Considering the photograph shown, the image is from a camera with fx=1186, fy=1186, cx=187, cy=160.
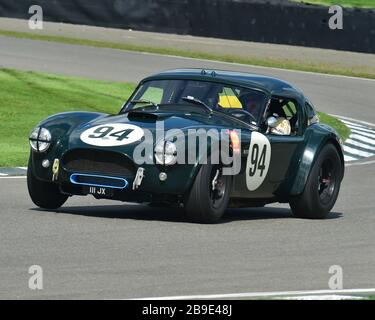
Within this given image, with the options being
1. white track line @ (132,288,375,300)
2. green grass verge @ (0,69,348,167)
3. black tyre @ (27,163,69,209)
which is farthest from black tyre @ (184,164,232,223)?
green grass verge @ (0,69,348,167)

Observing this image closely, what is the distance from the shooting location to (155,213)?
11039 millimetres

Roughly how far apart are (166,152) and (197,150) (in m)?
0.26

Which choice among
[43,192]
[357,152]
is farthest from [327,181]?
[357,152]

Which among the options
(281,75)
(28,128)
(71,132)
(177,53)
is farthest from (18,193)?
(177,53)

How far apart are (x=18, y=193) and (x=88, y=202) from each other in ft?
2.54

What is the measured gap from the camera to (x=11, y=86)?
21.5 meters

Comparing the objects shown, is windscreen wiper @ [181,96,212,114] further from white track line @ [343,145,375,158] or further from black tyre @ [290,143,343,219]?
white track line @ [343,145,375,158]

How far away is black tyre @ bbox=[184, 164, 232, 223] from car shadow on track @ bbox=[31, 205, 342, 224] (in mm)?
328

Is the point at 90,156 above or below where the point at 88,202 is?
above

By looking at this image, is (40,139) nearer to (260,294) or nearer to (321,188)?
(321,188)

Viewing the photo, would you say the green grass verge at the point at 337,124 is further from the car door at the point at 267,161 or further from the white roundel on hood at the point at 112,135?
the white roundel on hood at the point at 112,135

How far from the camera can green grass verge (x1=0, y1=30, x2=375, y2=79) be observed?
1139 inches
